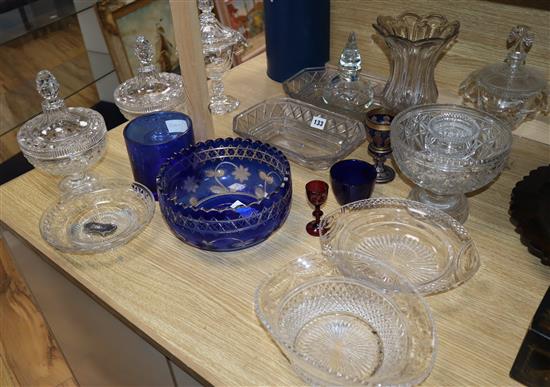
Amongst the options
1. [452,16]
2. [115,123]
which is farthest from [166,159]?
[115,123]

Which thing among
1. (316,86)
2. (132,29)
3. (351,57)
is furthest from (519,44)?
(132,29)

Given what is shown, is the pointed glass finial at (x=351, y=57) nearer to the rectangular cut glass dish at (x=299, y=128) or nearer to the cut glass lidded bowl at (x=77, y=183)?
the rectangular cut glass dish at (x=299, y=128)

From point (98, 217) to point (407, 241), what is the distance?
514 mm

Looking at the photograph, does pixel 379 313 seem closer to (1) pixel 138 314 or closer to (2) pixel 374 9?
(1) pixel 138 314

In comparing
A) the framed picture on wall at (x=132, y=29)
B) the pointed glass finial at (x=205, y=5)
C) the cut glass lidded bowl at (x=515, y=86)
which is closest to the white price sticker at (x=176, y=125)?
the pointed glass finial at (x=205, y=5)

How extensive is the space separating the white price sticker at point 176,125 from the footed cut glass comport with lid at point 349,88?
35 cm

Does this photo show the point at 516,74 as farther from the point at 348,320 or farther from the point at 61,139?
the point at 61,139

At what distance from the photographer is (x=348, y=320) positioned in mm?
716

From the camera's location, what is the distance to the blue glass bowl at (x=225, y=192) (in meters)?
0.78

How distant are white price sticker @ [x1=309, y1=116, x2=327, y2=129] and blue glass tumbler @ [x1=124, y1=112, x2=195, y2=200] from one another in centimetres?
27

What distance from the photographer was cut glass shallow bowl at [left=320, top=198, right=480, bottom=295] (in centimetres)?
74

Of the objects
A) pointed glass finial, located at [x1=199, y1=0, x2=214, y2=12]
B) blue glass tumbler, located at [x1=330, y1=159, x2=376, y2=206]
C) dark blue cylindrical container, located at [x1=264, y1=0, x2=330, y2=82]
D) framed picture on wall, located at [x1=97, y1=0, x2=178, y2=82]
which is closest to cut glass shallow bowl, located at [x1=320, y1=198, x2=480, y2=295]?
blue glass tumbler, located at [x1=330, y1=159, x2=376, y2=206]

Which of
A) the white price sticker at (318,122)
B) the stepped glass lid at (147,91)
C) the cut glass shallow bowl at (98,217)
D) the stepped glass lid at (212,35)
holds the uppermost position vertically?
the stepped glass lid at (212,35)

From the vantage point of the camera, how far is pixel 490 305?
0.71 m
